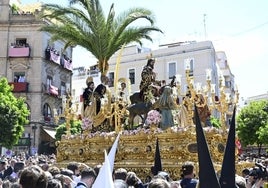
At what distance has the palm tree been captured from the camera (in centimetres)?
1758

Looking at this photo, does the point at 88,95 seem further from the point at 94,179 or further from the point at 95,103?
the point at 94,179

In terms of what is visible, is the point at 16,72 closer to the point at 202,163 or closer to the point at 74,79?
the point at 74,79

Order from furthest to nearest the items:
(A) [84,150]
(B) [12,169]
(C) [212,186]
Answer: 1. (A) [84,150]
2. (B) [12,169]
3. (C) [212,186]

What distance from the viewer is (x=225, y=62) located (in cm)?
6394

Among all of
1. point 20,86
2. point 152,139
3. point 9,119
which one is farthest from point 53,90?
point 152,139

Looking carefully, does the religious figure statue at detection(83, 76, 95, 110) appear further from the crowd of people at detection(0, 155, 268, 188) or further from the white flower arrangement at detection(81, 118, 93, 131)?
the crowd of people at detection(0, 155, 268, 188)

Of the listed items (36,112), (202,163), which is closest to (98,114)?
(202,163)

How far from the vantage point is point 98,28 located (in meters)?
17.5

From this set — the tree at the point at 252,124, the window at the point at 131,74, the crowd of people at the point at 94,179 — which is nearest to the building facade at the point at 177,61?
the window at the point at 131,74

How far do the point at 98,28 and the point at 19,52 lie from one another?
25887 millimetres

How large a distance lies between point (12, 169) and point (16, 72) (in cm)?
3078

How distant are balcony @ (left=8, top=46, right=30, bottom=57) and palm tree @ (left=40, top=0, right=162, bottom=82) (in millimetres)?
23951

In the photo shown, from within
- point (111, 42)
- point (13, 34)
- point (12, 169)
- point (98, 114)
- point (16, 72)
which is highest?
point (13, 34)

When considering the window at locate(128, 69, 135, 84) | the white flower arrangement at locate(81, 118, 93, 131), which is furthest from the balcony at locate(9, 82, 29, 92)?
the white flower arrangement at locate(81, 118, 93, 131)
